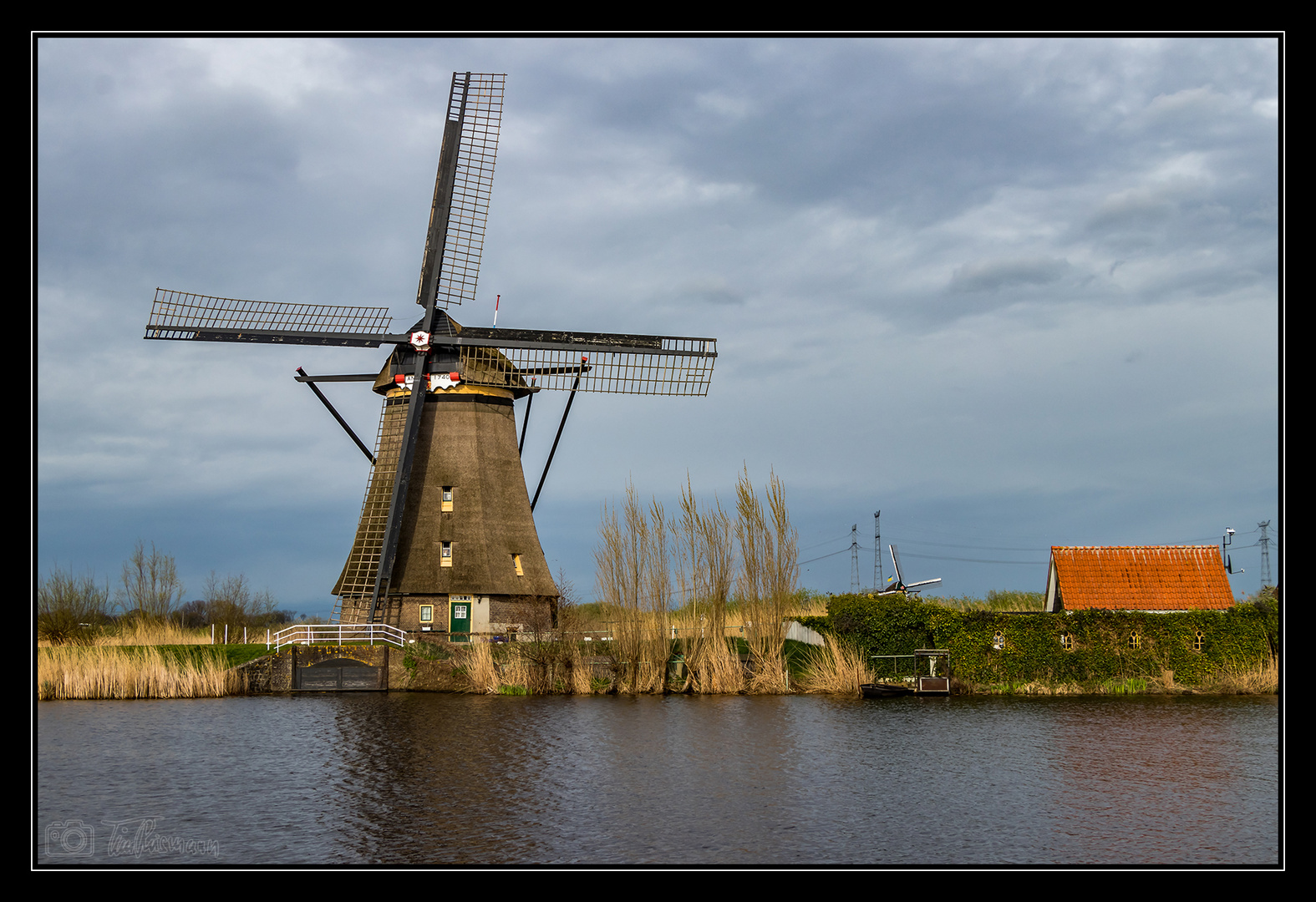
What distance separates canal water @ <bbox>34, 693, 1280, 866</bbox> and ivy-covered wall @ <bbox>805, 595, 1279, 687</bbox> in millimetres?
3282

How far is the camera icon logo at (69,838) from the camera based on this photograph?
899 centimetres

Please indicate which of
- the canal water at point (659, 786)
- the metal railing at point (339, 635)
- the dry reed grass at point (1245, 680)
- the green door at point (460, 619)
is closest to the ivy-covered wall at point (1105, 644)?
the dry reed grass at point (1245, 680)

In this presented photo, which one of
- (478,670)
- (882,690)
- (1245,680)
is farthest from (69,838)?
(1245,680)

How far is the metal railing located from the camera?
22.9m

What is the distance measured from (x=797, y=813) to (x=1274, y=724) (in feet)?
34.1

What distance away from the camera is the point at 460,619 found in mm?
24703

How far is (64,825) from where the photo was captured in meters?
9.88

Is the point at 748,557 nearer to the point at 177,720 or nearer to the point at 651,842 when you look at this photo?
the point at 177,720

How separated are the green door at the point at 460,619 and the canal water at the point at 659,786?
5.65 metres

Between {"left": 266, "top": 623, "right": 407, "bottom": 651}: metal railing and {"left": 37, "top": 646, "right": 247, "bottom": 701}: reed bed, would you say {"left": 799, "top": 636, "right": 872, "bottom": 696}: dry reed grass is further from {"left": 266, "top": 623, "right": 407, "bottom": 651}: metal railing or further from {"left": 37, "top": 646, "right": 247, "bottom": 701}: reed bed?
{"left": 37, "top": 646, "right": 247, "bottom": 701}: reed bed

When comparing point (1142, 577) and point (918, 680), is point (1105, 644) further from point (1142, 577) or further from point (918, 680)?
point (1142, 577)

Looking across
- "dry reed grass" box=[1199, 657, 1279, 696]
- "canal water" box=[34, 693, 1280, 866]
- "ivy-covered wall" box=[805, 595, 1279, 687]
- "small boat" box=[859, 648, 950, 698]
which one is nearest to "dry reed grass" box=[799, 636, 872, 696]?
"small boat" box=[859, 648, 950, 698]
